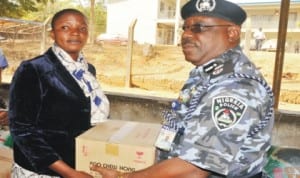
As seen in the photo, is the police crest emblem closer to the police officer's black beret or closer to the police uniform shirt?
the police uniform shirt

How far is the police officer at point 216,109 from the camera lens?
1.10 meters

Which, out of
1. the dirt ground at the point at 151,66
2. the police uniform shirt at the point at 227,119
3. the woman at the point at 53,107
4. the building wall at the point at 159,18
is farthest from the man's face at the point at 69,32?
the building wall at the point at 159,18

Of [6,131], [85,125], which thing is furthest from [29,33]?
[85,125]

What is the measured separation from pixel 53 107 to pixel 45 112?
0.04 meters

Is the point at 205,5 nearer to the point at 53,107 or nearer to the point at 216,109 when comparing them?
the point at 216,109

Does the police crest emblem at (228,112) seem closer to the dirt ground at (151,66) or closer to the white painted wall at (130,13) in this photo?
the dirt ground at (151,66)

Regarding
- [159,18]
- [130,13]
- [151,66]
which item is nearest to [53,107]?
[151,66]

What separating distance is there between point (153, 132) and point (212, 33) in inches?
23.9

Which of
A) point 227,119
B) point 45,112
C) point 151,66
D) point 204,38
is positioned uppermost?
point 204,38

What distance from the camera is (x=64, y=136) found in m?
1.73

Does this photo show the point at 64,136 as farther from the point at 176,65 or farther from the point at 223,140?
the point at 176,65

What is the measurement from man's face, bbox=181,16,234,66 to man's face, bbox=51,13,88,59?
0.68 m

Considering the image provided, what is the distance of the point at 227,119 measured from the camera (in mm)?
1083

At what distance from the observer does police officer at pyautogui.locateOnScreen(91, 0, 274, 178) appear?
3.61 feet
